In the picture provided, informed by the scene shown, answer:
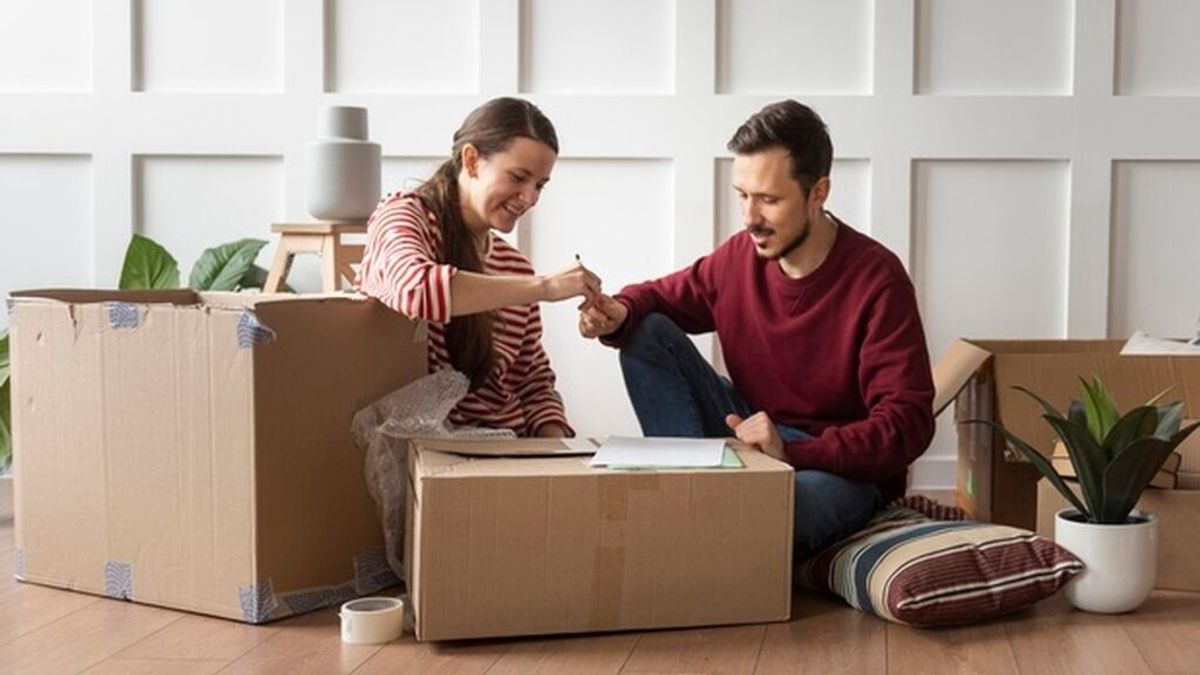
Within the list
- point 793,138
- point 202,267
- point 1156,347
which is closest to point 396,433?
point 793,138

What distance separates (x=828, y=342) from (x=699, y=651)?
25.1 inches

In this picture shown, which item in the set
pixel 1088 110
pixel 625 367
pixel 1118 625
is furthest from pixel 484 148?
pixel 1088 110

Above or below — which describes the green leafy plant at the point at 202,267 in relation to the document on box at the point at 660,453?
above

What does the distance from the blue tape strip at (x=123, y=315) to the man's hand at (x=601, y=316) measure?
698 mm

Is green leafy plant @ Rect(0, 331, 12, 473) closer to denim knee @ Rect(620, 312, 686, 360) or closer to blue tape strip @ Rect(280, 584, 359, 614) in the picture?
blue tape strip @ Rect(280, 584, 359, 614)

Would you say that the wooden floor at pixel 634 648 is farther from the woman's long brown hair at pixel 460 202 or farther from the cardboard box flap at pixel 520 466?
the woman's long brown hair at pixel 460 202

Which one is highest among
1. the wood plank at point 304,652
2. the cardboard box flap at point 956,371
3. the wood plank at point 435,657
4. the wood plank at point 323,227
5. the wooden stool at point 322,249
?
the wood plank at point 323,227

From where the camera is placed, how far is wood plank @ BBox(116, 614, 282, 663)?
198cm

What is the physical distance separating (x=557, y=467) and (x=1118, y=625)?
0.82m

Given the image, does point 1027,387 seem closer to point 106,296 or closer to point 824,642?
point 824,642

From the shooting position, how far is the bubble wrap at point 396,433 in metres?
2.29

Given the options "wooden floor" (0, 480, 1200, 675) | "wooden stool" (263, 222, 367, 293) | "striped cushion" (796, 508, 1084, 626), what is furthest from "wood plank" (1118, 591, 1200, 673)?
"wooden stool" (263, 222, 367, 293)

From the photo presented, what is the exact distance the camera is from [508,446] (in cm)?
222

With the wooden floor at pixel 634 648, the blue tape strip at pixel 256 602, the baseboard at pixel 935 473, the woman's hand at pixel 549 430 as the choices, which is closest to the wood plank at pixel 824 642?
the wooden floor at pixel 634 648
